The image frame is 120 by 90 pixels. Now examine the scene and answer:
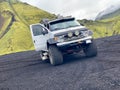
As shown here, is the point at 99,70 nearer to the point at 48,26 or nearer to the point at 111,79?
the point at 111,79

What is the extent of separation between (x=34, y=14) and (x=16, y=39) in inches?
1681

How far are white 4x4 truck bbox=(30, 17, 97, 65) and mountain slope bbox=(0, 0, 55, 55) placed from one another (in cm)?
4153

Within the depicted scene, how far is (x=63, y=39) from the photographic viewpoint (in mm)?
15570

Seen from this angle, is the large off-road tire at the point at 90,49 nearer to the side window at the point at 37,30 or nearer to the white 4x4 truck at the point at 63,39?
the white 4x4 truck at the point at 63,39

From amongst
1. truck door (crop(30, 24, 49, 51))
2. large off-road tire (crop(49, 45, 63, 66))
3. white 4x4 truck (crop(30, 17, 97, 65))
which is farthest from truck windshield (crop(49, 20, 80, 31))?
large off-road tire (crop(49, 45, 63, 66))

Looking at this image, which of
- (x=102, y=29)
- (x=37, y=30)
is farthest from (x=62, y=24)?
(x=102, y=29)

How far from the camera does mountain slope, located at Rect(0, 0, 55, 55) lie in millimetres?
79725

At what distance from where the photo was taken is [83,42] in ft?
51.8

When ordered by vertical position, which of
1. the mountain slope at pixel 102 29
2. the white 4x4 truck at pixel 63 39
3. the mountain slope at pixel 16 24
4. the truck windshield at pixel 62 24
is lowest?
the mountain slope at pixel 102 29

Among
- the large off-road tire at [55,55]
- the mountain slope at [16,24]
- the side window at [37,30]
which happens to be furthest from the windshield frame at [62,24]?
the mountain slope at [16,24]

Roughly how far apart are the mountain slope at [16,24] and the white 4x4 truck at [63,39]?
41.5 metres

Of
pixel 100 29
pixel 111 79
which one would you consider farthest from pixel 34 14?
pixel 111 79

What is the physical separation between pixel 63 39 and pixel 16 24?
8795cm

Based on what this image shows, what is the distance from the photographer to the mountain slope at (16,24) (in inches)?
3139
